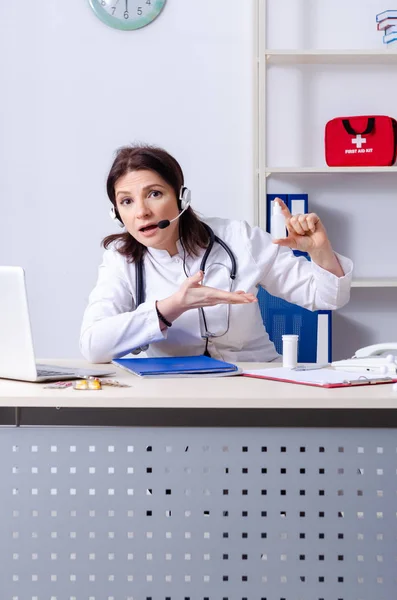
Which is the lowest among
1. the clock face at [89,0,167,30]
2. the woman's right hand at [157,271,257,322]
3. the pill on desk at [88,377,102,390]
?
the pill on desk at [88,377,102,390]

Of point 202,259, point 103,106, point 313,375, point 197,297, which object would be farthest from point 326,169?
point 313,375

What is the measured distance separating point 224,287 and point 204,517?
0.88 metres

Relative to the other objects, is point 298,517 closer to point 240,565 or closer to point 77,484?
point 240,565

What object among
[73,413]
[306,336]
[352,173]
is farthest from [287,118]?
[73,413]

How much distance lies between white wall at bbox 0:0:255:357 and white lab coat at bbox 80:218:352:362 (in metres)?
1.07

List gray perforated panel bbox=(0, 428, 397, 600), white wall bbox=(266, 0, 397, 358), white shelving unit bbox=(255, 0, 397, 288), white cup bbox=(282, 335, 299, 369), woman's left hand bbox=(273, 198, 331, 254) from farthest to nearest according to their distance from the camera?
white wall bbox=(266, 0, 397, 358)
white shelving unit bbox=(255, 0, 397, 288)
woman's left hand bbox=(273, 198, 331, 254)
white cup bbox=(282, 335, 299, 369)
gray perforated panel bbox=(0, 428, 397, 600)

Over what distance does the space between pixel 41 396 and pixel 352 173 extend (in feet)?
7.44

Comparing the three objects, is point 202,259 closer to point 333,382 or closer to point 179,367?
point 179,367

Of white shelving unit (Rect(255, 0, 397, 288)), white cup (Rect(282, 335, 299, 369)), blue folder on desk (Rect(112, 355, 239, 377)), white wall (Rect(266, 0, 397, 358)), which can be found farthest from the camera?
white wall (Rect(266, 0, 397, 358))

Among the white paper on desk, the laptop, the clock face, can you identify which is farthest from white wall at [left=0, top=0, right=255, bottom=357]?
the laptop

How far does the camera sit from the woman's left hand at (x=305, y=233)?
203cm

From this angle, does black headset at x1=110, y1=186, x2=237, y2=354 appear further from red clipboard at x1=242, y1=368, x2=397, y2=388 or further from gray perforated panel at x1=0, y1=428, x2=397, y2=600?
gray perforated panel at x1=0, y1=428, x2=397, y2=600

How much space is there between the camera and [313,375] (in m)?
1.66

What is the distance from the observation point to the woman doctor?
2121 millimetres
